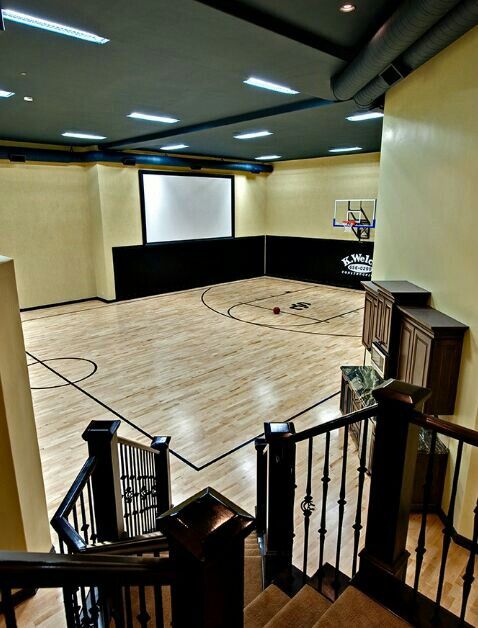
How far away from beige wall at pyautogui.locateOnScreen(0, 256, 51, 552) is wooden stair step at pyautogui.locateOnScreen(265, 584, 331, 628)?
181 centimetres

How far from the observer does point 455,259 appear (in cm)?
357

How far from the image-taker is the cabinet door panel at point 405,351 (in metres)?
4.07

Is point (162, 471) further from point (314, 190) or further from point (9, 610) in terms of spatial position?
point (314, 190)

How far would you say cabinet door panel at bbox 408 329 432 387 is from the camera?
362 centimetres

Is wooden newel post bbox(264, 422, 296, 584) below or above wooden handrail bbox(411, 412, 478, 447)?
below

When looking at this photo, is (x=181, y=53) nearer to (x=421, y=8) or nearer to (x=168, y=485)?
(x=421, y=8)

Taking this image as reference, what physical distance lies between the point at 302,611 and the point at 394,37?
12.6ft

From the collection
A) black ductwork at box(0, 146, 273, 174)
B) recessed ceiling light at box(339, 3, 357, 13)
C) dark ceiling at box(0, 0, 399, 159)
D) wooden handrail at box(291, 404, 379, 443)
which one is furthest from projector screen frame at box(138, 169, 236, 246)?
wooden handrail at box(291, 404, 379, 443)

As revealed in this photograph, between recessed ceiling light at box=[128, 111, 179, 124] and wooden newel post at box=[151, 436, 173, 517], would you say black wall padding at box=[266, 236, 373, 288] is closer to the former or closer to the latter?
recessed ceiling light at box=[128, 111, 179, 124]

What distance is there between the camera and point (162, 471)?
11.6ft

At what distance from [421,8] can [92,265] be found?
9.97m

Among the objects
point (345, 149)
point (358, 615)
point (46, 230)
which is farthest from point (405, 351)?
point (46, 230)

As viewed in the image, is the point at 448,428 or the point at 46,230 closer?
the point at 448,428

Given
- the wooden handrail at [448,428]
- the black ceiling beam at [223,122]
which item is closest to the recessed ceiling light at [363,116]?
the black ceiling beam at [223,122]
